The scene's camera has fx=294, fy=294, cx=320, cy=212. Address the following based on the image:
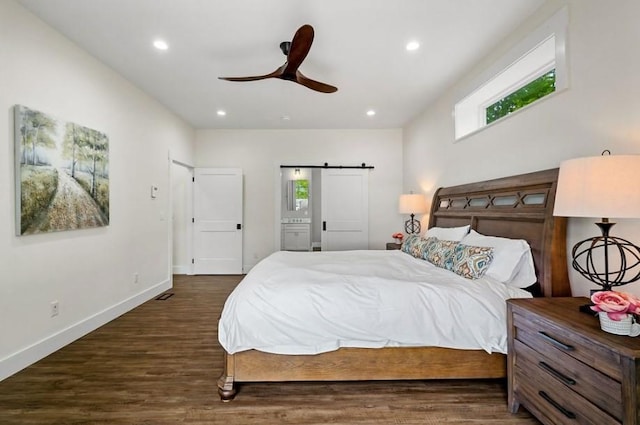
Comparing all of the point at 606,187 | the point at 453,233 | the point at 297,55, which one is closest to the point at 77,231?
the point at 297,55

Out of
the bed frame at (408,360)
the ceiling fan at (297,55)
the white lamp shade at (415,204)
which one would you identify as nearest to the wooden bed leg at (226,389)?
the bed frame at (408,360)

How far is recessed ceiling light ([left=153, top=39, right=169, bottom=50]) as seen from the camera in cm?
267

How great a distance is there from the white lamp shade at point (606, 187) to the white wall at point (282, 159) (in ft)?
13.3

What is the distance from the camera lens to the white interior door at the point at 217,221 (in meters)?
5.43

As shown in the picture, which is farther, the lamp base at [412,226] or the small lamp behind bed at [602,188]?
the lamp base at [412,226]

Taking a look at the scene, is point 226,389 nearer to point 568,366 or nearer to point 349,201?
point 568,366

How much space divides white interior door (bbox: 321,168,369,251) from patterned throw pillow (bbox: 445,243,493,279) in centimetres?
308

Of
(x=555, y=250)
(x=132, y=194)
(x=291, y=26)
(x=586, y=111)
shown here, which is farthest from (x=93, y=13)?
(x=555, y=250)

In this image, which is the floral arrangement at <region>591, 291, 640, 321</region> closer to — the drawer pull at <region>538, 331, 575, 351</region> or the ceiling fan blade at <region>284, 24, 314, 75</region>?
the drawer pull at <region>538, 331, 575, 351</region>

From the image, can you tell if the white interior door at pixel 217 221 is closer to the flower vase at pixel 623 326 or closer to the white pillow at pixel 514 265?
the white pillow at pixel 514 265

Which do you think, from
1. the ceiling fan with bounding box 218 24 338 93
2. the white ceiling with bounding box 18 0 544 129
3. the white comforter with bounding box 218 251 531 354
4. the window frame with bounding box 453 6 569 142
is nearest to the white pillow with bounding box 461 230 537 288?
the white comforter with bounding box 218 251 531 354

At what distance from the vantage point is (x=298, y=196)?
7543mm

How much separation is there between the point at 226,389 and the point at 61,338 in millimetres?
1814

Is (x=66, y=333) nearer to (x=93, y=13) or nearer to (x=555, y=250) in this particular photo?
(x=93, y=13)
